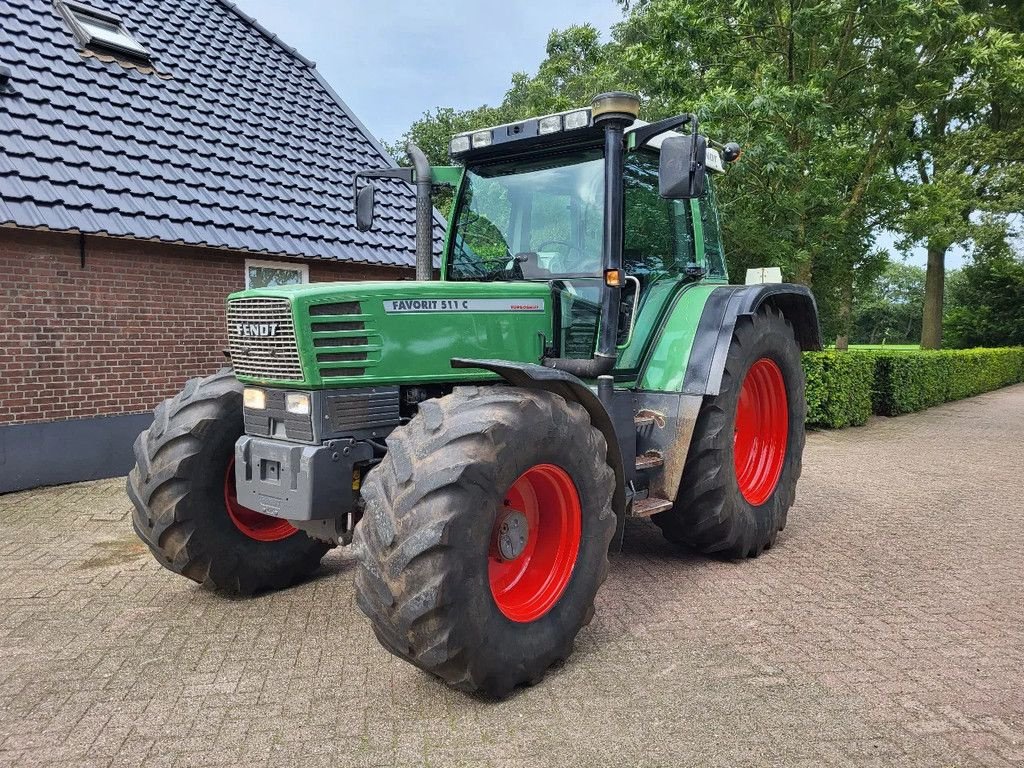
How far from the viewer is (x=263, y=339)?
355cm

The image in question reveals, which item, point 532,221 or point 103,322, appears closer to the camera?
point 532,221

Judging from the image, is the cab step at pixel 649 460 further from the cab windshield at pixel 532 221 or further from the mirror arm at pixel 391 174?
the mirror arm at pixel 391 174

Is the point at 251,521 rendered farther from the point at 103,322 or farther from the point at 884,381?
the point at 884,381

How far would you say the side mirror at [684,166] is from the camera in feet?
12.0

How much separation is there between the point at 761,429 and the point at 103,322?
578 centimetres

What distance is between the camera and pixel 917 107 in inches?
434

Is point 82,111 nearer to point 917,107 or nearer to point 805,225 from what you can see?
point 805,225

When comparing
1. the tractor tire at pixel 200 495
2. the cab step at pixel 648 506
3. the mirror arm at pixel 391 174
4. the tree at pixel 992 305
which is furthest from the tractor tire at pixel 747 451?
the tree at pixel 992 305

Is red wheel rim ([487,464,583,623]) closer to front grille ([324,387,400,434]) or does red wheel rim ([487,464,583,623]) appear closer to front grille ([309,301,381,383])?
front grille ([324,387,400,434])

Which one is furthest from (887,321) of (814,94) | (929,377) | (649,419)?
(649,419)

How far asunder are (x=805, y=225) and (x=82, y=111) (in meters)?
8.38

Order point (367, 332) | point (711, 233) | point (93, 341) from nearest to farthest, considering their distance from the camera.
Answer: point (367, 332) < point (711, 233) < point (93, 341)

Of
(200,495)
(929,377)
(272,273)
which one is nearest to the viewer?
(200,495)

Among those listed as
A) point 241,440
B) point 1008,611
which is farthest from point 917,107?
point 241,440
